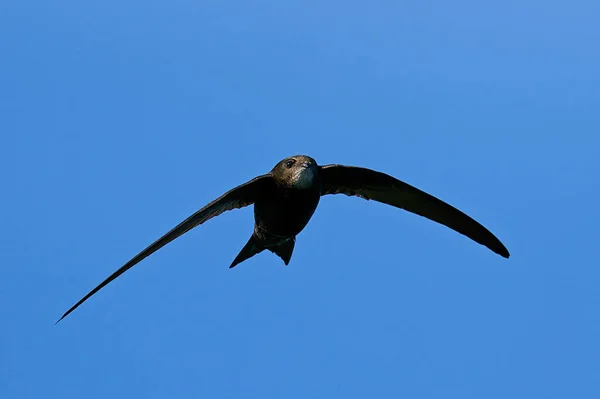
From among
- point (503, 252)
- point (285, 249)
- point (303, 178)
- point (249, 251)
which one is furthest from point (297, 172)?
point (503, 252)

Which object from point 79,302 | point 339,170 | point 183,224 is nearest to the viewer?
point 79,302

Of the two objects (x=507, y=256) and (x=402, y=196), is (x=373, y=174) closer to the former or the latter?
(x=402, y=196)

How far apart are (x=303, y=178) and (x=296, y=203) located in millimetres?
378

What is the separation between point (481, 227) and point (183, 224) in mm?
4411

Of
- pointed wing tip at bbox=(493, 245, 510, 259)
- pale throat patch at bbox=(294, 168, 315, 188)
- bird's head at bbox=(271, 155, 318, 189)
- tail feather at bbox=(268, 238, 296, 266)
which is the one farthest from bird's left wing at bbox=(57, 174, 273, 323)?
pointed wing tip at bbox=(493, 245, 510, 259)

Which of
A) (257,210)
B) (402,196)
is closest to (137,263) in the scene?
(257,210)

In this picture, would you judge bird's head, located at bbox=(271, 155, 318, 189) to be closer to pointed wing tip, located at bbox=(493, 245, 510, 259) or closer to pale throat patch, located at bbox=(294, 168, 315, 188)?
pale throat patch, located at bbox=(294, 168, 315, 188)

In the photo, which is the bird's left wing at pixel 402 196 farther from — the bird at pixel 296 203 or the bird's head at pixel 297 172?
the bird's head at pixel 297 172

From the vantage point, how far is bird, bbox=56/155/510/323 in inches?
506

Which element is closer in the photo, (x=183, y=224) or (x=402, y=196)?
(x=183, y=224)

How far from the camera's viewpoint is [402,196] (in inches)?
575

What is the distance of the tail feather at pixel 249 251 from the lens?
14242mm

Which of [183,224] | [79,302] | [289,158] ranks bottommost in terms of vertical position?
[79,302]

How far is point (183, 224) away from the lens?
12.9 metres
